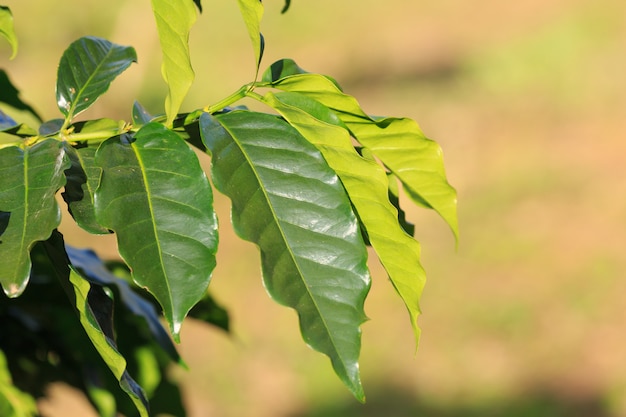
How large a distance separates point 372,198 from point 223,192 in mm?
130

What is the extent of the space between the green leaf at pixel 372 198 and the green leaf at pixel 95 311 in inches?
8.8

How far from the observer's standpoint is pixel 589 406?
11.6ft

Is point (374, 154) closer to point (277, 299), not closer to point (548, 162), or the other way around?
point (277, 299)

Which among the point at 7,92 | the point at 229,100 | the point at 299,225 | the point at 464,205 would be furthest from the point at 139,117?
the point at 464,205

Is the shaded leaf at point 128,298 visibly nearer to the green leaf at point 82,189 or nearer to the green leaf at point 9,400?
the green leaf at point 9,400

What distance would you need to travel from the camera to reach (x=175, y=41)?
2.43 ft

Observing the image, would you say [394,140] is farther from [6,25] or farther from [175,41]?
[6,25]

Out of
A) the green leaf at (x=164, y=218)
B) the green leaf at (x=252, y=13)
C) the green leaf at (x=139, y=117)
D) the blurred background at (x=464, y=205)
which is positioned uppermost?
the green leaf at (x=252, y=13)

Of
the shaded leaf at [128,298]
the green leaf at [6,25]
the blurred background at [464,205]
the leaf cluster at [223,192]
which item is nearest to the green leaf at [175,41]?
the leaf cluster at [223,192]

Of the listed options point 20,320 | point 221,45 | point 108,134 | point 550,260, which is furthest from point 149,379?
point 221,45

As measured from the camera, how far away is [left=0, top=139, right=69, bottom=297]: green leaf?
69cm

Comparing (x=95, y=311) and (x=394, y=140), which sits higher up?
(x=394, y=140)

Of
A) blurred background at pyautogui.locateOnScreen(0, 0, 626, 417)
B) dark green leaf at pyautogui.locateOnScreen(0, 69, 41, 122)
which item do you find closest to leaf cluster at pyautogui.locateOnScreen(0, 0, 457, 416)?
dark green leaf at pyautogui.locateOnScreen(0, 69, 41, 122)

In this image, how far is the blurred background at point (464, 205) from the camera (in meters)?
3.77
